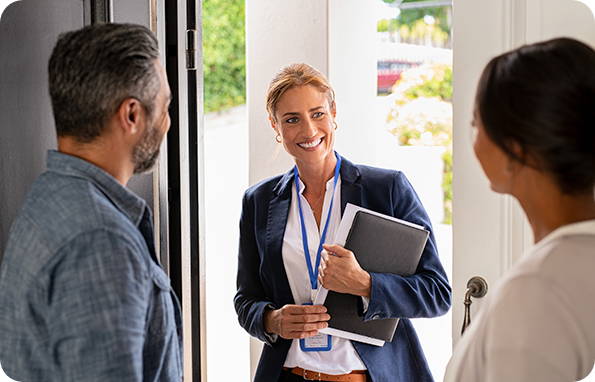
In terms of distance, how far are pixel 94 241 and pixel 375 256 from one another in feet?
3.06

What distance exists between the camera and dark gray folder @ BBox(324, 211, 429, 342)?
6.01 ft

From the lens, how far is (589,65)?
979mm

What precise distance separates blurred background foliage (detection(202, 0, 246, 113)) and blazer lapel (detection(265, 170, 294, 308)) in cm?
610

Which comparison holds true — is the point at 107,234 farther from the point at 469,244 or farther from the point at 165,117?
the point at 469,244

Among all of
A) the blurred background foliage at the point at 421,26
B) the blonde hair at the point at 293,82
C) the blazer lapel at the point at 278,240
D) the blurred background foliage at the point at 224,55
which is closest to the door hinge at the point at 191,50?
the blonde hair at the point at 293,82

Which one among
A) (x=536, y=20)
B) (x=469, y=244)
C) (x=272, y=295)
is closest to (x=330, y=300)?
(x=272, y=295)

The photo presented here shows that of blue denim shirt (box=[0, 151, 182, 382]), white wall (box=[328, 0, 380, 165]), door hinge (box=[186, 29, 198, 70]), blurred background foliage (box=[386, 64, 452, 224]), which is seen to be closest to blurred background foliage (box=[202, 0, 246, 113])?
blurred background foliage (box=[386, 64, 452, 224])

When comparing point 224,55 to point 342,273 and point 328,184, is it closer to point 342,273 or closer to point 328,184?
point 328,184

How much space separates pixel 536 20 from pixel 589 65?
868 millimetres

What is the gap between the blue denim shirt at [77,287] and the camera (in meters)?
1.08

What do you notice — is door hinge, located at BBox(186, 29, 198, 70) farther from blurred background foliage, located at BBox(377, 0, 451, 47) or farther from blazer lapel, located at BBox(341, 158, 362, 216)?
blurred background foliage, located at BBox(377, 0, 451, 47)

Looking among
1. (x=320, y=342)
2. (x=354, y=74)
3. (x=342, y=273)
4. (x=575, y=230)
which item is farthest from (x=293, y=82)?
(x=575, y=230)

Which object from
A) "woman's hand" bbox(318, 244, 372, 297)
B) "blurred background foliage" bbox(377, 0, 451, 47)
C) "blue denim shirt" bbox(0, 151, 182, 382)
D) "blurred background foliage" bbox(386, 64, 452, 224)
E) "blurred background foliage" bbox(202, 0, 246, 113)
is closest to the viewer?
"blue denim shirt" bbox(0, 151, 182, 382)

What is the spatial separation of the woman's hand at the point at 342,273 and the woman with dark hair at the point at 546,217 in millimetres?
778
